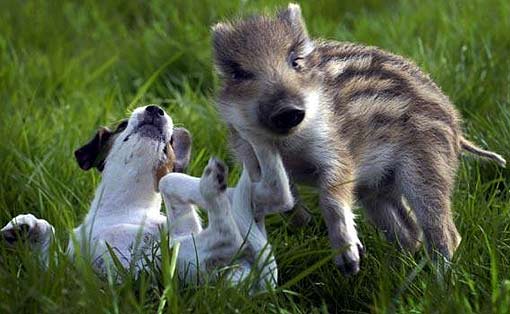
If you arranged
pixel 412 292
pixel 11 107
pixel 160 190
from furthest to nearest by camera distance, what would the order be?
pixel 11 107
pixel 160 190
pixel 412 292

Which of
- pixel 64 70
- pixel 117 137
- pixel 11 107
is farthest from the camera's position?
pixel 64 70

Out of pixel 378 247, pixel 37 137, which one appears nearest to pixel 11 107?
pixel 37 137

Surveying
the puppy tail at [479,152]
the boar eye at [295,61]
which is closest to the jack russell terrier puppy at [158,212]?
the boar eye at [295,61]

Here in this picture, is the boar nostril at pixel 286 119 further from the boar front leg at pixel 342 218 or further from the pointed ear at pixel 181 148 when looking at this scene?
the pointed ear at pixel 181 148

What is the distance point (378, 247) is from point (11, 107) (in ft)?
8.20

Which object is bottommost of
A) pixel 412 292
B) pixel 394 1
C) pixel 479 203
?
pixel 394 1

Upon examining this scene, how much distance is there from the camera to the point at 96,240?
4.12 meters

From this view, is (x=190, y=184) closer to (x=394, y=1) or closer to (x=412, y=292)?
(x=412, y=292)

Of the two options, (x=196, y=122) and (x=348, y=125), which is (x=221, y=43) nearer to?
(x=348, y=125)

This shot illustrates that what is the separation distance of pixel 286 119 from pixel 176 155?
83 cm

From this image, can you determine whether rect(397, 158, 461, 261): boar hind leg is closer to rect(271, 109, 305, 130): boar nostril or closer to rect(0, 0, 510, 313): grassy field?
rect(0, 0, 510, 313): grassy field

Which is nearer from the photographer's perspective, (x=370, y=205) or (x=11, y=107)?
(x=370, y=205)

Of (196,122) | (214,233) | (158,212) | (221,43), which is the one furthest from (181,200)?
(196,122)

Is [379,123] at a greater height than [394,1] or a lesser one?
greater
